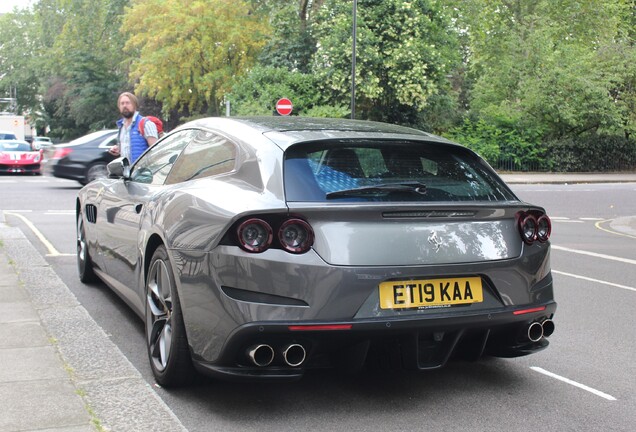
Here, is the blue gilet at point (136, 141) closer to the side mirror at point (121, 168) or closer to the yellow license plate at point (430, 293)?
the side mirror at point (121, 168)

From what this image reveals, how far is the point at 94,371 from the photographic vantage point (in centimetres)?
431

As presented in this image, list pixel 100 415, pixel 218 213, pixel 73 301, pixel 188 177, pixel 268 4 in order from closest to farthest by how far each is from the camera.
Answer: pixel 100 415
pixel 218 213
pixel 188 177
pixel 73 301
pixel 268 4

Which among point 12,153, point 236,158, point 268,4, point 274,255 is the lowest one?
point 12,153

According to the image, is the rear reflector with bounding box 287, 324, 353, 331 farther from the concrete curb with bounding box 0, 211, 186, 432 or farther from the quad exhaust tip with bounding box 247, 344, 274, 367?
the concrete curb with bounding box 0, 211, 186, 432

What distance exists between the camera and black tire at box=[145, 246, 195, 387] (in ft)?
13.6

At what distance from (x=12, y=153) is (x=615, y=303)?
23.5 meters

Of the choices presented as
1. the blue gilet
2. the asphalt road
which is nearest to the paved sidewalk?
the blue gilet

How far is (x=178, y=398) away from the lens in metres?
4.18

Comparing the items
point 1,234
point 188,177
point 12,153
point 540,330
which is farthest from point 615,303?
point 12,153

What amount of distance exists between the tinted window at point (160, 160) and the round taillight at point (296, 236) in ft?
5.48

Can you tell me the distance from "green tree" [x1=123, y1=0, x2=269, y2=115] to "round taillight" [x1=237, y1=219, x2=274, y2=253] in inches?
1410

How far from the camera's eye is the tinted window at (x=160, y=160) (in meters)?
5.24

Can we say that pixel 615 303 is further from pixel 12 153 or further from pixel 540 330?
pixel 12 153

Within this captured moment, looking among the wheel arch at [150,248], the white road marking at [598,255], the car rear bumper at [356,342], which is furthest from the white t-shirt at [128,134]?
the white road marking at [598,255]
